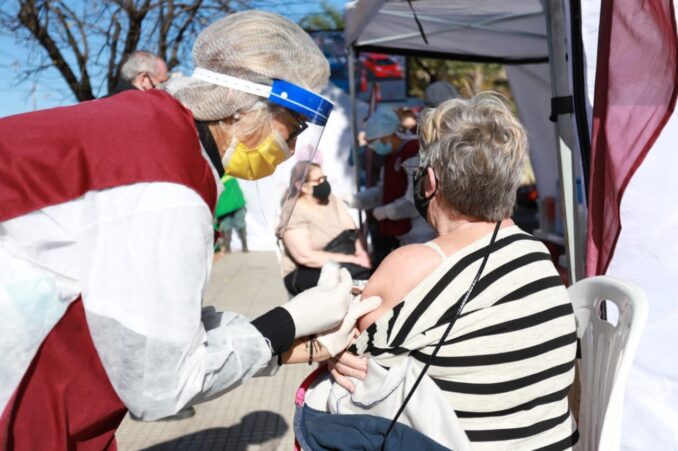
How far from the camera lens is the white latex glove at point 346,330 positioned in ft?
5.20

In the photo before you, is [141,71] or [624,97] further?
[141,71]

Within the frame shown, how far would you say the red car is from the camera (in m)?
11.2

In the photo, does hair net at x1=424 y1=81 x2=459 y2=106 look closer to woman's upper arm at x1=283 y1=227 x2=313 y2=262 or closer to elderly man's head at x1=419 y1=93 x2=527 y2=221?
woman's upper arm at x1=283 y1=227 x2=313 y2=262

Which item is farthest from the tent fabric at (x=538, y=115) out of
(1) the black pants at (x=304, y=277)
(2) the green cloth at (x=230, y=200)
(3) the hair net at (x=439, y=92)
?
(1) the black pants at (x=304, y=277)

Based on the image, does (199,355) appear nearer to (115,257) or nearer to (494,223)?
(115,257)

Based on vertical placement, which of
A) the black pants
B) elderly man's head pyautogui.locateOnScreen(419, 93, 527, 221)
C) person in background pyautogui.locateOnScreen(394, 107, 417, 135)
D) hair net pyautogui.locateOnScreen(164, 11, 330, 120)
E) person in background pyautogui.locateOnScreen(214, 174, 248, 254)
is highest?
hair net pyautogui.locateOnScreen(164, 11, 330, 120)

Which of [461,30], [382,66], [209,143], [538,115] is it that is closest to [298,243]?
[209,143]

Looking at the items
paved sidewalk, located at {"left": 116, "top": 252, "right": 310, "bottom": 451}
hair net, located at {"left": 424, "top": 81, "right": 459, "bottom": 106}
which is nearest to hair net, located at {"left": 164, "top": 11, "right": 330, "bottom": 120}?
paved sidewalk, located at {"left": 116, "top": 252, "right": 310, "bottom": 451}

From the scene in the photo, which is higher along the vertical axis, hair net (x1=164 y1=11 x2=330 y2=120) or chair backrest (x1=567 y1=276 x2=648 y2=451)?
hair net (x1=164 y1=11 x2=330 y2=120)

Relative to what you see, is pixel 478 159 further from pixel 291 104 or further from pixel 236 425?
pixel 236 425

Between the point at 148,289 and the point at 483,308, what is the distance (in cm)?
77

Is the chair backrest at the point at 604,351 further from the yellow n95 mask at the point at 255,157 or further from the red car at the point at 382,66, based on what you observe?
the red car at the point at 382,66

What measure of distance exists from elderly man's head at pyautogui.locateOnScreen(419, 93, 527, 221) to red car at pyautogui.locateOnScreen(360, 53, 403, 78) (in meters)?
9.78

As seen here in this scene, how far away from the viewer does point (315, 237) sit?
3.81 metres
